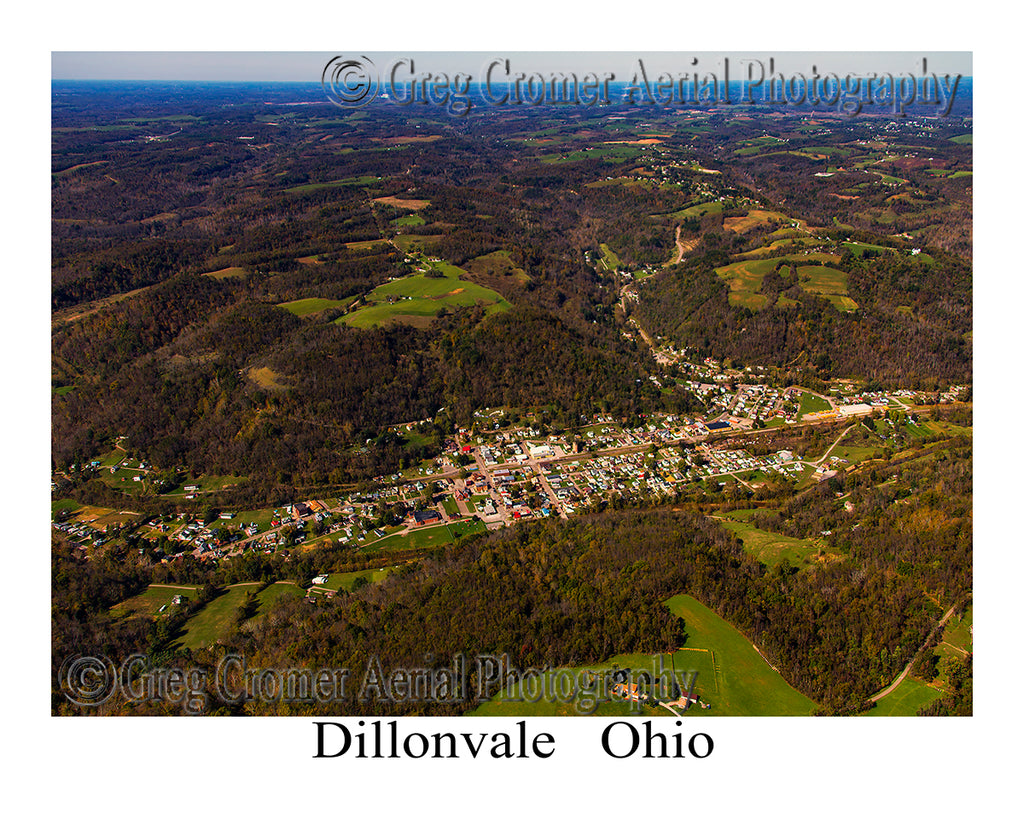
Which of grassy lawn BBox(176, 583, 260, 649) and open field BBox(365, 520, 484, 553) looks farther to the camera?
open field BBox(365, 520, 484, 553)

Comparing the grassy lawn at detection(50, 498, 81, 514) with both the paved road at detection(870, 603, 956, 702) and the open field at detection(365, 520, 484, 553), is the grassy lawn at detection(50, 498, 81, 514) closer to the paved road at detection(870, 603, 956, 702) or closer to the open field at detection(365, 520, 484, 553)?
the open field at detection(365, 520, 484, 553)

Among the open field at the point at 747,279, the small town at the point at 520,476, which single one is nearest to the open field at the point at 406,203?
the open field at the point at 747,279

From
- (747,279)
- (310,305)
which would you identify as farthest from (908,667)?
(310,305)

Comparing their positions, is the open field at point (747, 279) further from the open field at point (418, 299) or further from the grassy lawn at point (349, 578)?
the grassy lawn at point (349, 578)

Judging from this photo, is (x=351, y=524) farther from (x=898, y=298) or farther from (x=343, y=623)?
(x=898, y=298)

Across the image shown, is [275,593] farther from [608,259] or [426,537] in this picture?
[608,259]

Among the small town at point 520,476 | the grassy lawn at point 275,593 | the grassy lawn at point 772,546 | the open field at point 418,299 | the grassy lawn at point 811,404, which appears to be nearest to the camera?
the grassy lawn at point 275,593

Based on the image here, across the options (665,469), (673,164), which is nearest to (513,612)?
(665,469)

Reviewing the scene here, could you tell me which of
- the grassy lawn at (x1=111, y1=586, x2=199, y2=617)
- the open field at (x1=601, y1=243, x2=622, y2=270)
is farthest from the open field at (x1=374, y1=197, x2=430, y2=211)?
the grassy lawn at (x1=111, y1=586, x2=199, y2=617)
